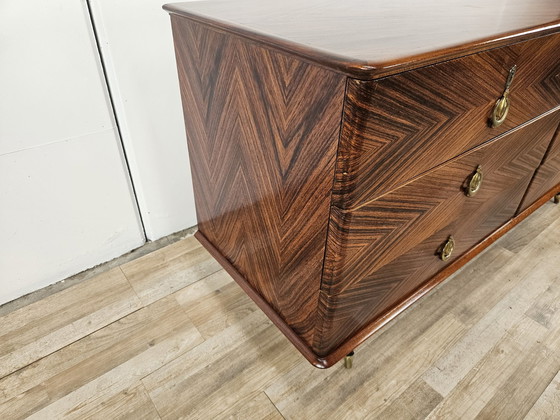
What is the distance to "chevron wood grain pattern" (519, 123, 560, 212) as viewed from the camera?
0.96 metres

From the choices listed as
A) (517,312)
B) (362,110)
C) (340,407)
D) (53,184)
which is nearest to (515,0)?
(362,110)

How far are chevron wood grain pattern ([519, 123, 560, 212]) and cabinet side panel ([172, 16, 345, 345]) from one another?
728mm

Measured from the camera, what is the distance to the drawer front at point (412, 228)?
0.59 meters

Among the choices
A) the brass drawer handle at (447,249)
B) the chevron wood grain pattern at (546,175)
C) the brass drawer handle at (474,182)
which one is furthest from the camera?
the chevron wood grain pattern at (546,175)

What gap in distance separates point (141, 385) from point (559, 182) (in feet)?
4.39

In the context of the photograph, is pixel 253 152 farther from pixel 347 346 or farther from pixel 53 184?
pixel 53 184

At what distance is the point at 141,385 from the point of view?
2.64ft

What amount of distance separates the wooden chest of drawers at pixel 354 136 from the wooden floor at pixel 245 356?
0.12 m

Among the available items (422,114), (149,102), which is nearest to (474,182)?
(422,114)

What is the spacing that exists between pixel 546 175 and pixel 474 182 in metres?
0.49

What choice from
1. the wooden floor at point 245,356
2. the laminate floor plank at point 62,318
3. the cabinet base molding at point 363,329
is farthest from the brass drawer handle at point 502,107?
the laminate floor plank at point 62,318

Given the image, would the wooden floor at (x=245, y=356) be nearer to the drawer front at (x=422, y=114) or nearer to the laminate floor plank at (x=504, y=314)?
the laminate floor plank at (x=504, y=314)

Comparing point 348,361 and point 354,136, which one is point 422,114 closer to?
point 354,136

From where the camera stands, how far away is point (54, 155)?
2.84ft
